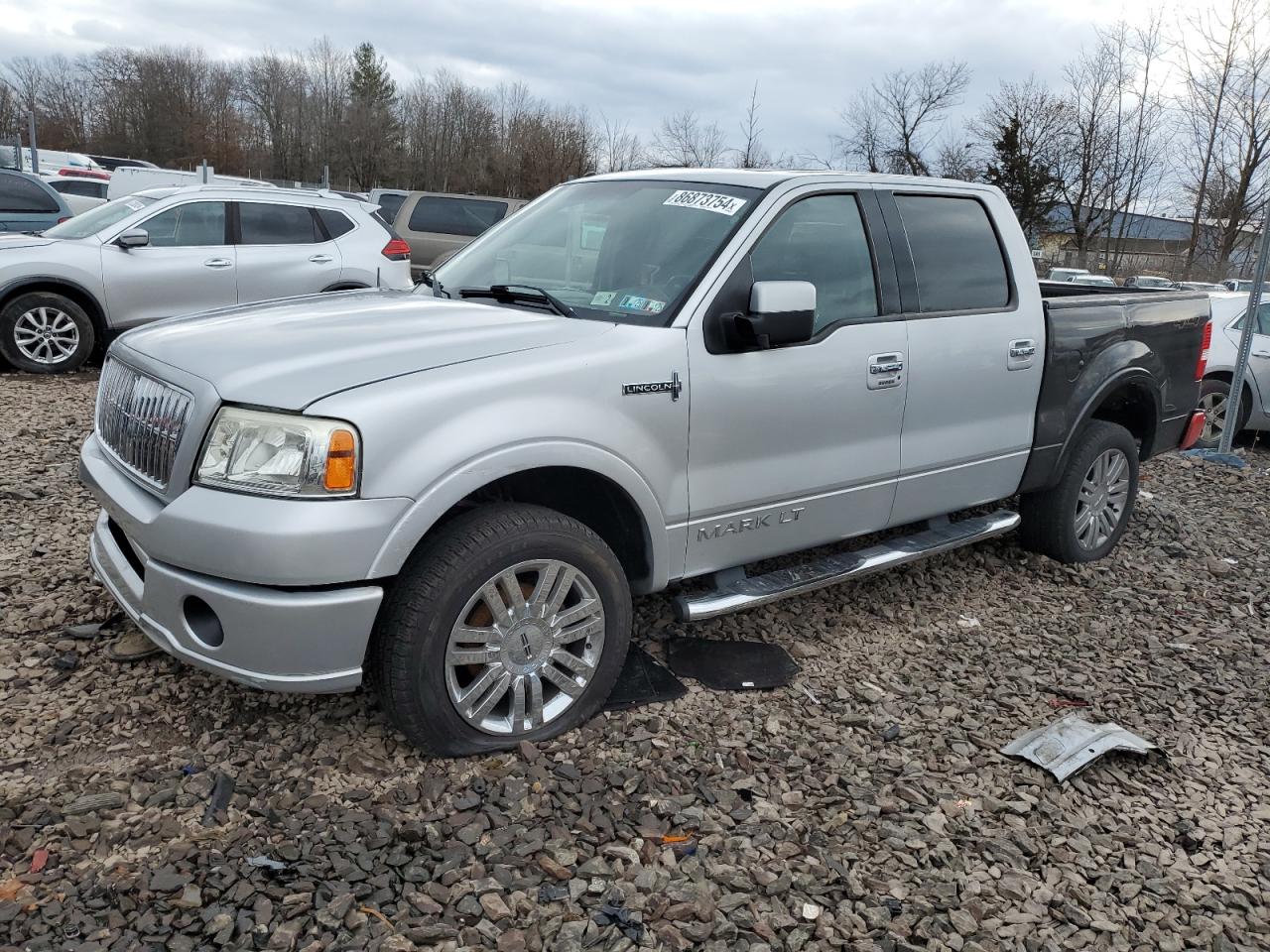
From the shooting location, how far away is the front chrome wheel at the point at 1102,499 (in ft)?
17.6

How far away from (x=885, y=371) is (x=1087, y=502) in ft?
6.81

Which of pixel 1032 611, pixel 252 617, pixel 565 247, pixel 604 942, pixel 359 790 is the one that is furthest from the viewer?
pixel 1032 611

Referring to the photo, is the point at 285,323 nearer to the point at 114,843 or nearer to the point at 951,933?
the point at 114,843

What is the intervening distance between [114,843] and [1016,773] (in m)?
2.82

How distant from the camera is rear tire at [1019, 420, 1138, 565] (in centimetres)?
520

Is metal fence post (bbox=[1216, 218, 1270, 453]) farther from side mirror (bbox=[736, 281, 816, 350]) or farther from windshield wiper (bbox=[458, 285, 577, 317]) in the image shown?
windshield wiper (bbox=[458, 285, 577, 317])

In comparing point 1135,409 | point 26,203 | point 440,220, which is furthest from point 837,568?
point 440,220

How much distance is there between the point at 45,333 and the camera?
8.67 meters

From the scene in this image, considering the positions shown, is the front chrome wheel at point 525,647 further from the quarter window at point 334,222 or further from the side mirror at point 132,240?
the quarter window at point 334,222

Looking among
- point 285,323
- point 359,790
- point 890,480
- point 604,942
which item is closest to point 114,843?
point 359,790

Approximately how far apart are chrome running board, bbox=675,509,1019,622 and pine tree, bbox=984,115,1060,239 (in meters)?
34.7

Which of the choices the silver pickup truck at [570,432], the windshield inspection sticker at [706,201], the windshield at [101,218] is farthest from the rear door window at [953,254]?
the windshield at [101,218]

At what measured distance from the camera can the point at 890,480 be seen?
4.22 meters

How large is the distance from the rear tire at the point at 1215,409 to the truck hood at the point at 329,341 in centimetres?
806
